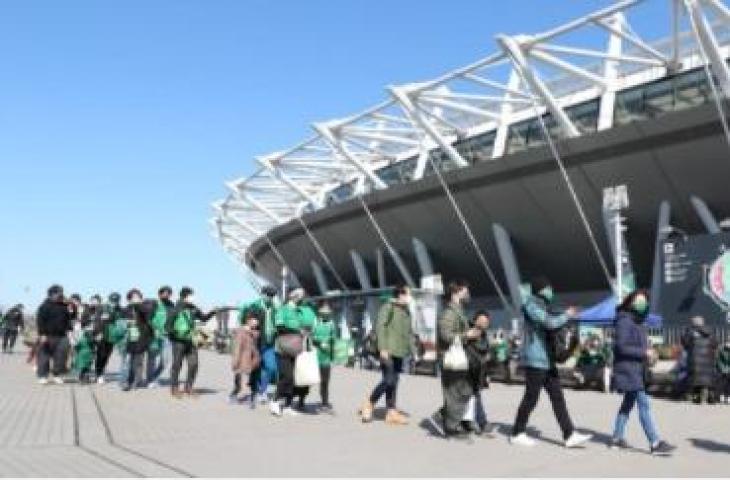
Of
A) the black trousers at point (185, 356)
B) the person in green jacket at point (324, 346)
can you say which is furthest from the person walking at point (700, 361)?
the black trousers at point (185, 356)

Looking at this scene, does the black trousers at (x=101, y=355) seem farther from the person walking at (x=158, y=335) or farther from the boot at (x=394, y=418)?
the boot at (x=394, y=418)

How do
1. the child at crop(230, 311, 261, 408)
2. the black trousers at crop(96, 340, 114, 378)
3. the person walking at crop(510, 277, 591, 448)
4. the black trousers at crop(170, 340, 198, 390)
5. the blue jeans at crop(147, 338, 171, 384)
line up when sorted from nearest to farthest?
the person walking at crop(510, 277, 591, 448) < the child at crop(230, 311, 261, 408) < the black trousers at crop(170, 340, 198, 390) < the blue jeans at crop(147, 338, 171, 384) < the black trousers at crop(96, 340, 114, 378)

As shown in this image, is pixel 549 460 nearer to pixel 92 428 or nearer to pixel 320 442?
pixel 320 442

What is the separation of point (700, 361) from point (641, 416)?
25.9ft

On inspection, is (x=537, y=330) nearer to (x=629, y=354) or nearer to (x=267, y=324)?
(x=629, y=354)

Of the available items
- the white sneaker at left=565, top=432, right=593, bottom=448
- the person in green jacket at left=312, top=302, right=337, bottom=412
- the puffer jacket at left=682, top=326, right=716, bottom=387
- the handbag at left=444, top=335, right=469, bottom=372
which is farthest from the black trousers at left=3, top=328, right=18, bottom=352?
the white sneaker at left=565, top=432, right=593, bottom=448

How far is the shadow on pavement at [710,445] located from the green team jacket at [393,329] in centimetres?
317

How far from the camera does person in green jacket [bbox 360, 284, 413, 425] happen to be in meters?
10.5

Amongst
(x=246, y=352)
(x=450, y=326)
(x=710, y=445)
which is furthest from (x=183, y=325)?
(x=710, y=445)

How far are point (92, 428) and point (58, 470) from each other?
106 inches

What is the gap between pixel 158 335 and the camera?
50.0 ft

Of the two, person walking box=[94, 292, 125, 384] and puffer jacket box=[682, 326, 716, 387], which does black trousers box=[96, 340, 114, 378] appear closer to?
person walking box=[94, 292, 125, 384]

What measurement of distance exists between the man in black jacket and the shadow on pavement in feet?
33.8

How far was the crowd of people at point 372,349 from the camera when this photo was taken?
28.9ft
